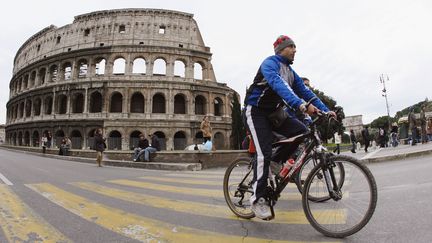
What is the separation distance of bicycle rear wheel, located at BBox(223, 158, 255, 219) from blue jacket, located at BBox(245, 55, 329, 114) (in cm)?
81

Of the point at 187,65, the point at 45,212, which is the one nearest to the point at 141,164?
the point at 45,212

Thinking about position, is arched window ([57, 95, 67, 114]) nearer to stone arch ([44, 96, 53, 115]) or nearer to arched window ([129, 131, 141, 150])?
stone arch ([44, 96, 53, 115])

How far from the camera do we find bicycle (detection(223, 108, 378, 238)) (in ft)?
7.42

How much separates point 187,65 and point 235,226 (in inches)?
1209

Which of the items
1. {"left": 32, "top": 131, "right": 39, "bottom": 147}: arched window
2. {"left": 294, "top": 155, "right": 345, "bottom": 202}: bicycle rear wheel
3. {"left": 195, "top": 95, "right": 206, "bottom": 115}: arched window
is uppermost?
{"left": 195, "top": 95, "right": 206, "bottom": 115}: arched window

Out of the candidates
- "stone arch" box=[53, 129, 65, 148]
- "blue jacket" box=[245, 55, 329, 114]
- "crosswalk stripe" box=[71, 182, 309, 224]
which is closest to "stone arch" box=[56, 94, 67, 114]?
"stone arch" box=[53, 129, 65, 148]

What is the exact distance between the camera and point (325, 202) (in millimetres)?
2605

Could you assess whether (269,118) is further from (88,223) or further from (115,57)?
(115,57)

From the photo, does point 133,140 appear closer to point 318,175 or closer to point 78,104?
point 78,104

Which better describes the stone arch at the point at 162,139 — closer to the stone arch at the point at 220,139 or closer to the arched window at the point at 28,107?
the stone arch at the point at 220,139

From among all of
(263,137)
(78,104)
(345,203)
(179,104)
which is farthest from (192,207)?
(78,104)

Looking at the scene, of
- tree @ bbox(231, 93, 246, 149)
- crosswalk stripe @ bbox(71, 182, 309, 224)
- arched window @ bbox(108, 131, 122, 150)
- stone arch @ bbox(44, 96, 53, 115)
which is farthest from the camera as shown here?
stone arch @ bbox(44, 96, 53, 115)

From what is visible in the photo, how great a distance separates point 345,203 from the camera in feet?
8.16

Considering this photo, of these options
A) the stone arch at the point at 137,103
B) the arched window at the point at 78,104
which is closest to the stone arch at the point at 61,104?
the arched window at the point at 78,104
